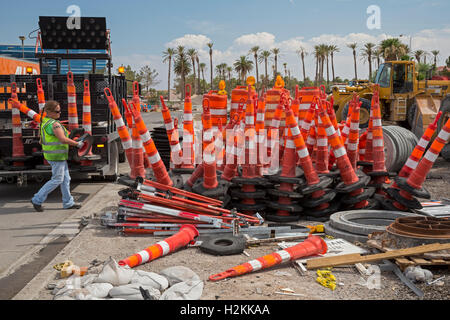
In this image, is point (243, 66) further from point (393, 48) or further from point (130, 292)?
point (130, 292)

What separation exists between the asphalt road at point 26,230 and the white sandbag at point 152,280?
1.26 m

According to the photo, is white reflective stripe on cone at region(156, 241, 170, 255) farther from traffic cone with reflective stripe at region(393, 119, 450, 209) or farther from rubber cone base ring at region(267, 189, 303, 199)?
traffic cone with reflective stripe at region(393, 119, 450, 209)

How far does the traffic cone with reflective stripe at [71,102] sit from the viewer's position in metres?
9.27

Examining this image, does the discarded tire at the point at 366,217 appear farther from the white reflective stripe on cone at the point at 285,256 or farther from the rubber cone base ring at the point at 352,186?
the white reflective stripe on cone at the point at 285,256

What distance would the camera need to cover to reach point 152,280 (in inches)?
169

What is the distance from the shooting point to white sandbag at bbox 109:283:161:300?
3.96 metres

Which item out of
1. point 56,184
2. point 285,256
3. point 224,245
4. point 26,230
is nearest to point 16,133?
point 56,184

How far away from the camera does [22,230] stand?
6773 mm

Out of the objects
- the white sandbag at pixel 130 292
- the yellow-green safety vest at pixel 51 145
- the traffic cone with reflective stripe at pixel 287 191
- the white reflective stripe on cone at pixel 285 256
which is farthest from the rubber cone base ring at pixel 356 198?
the yellow-green safety vest at pixel 51 145

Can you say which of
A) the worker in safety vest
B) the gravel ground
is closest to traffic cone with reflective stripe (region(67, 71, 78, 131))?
the worker in safety vest

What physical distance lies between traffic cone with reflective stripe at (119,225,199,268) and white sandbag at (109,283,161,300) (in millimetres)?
735
